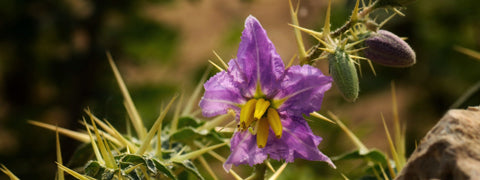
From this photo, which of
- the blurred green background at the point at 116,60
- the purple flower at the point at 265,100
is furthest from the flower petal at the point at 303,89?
the blurred green background at the point at 116,60

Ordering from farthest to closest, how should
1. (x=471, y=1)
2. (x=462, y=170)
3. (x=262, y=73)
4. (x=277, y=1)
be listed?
(x=277, y=1)
(x=471, y=1)
(x=262, y=73)
(x=462, y=170)

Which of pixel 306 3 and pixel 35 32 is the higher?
pixel 306 3

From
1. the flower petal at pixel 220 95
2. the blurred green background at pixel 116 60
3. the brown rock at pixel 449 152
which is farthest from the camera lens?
the blurred green background at pixel 116 60

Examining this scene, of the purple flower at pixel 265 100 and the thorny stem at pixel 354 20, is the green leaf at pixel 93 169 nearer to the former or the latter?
the purple flower at pixel 265 100

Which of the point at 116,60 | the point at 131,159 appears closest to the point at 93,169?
the point at 131,159

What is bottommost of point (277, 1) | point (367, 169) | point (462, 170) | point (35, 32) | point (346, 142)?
point (277, 1)

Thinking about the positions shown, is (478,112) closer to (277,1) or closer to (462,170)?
(462,170)

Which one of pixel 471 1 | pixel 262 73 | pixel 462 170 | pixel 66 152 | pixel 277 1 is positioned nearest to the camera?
pixel 462 170

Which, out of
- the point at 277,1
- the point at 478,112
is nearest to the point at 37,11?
the point at 478,112
